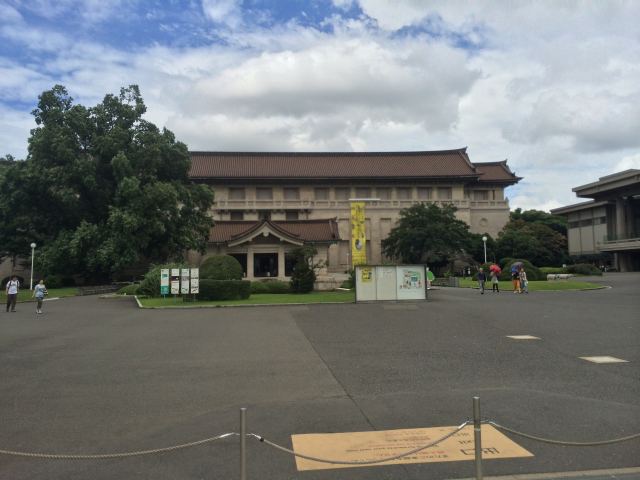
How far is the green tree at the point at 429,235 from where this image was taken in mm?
51062

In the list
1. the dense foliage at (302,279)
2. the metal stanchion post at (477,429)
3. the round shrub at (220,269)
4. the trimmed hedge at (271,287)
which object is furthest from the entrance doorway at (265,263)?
the metal stanchion post at (477,429)

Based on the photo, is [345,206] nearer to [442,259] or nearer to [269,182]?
[269,182]

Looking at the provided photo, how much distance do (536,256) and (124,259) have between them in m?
45.3

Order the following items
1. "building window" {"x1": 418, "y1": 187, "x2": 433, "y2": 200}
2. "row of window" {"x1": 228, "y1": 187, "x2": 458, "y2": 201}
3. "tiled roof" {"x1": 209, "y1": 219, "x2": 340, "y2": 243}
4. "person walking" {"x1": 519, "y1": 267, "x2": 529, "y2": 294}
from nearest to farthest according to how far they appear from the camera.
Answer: "person walking" {"x1": 519, "y1": 267, "x2": 529, "y2": 294} → "tiled roof" {"x1": 209, "y1": 219, "x2": 340, "y2": 243} → "row of window" {"x1": 228, "y1": 187, "x2": 458, "y2": 201} → "building window" {"x1": 418, "y1": 187, "x2": 433, "y2": 200}

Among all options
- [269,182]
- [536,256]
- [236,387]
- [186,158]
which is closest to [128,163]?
[186,158]

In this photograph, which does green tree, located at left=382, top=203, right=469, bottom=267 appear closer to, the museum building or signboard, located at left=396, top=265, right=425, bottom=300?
the museum building

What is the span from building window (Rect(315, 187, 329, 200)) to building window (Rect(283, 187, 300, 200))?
235 cm

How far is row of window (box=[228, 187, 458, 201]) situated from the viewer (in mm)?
62528

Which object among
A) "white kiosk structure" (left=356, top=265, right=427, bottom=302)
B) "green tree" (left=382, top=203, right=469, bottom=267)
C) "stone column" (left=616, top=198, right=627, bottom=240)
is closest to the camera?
"white kiosk structure" (left=356, top=265, right=427, bottom=302)

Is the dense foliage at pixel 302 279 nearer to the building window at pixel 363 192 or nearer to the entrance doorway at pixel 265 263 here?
the entrance doorway at pixel 265 263

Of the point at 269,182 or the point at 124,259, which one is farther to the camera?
the point at 269,182

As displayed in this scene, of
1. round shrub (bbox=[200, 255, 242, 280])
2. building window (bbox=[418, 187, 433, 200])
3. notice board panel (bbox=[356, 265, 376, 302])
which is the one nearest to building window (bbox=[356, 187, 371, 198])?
building window (bbox=[418, 187, 433, 200])

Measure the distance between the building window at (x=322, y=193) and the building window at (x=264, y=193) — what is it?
222 inches

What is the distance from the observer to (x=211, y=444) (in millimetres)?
5941
